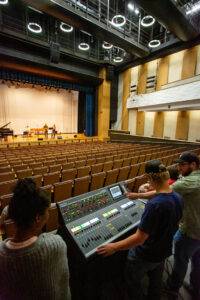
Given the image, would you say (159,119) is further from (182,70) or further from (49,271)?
(49,271)

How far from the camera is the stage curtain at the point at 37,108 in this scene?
1561 centimetres

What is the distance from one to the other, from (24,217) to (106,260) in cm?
119

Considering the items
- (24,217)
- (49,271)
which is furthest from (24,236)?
(49,271)

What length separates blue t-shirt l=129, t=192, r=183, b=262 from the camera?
1285 millimetres

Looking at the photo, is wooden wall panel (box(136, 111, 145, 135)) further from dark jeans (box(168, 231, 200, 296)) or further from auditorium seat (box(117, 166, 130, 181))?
dark jeans (box(168, 231, 200, 296))

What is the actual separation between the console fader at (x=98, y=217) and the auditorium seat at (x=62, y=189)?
1472 mm

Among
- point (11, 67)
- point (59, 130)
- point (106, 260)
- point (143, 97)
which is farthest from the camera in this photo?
point (59, 130)

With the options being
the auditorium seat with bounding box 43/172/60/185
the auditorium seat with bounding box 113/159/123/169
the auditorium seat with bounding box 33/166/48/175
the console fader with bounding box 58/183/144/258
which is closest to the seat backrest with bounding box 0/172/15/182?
the auditorium seat with bounding box 33/166/48/175

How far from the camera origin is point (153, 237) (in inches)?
54.2

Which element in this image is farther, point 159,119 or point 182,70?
point 159,119

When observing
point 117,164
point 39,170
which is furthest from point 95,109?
point 39,170

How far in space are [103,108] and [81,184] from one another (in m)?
12.5

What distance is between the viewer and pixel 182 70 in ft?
38.8

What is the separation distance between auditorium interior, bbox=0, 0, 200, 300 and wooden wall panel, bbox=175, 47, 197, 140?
60 millimetres
